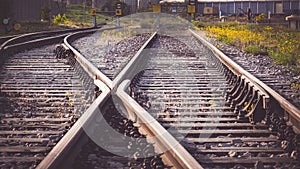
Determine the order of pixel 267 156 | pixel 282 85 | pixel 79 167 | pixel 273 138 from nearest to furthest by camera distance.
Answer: pixel 79 167 < pixel 267 156 < pixel 273 138 < pixel 282 85

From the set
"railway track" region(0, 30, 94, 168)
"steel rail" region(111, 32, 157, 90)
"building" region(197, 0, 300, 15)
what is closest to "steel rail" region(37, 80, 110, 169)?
"railway track" region(0, 30, 94, 168)

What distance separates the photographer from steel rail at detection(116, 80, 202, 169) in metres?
3.27

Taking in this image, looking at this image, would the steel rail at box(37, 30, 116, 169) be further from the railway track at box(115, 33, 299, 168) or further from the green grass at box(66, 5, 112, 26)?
the green grass at box(66, 5, 112, 26)

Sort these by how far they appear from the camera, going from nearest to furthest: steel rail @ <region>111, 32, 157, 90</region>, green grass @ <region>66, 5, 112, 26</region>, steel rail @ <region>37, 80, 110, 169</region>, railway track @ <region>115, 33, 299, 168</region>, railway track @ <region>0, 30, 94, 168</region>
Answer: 1. steel rail @ <region>37, 80, 110, 169</region>
2. railway track @ <region>115, 33, 299, 168</region>
3. railway track @ <region>0, 30, 94, 168</region>
4. steel rail @ <region>111, 32, 157, 90</region>
5. green grass @ <region>66, 5, 112, 26</region>

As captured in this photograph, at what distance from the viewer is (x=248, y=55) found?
10969mm

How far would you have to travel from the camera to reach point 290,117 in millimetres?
4523

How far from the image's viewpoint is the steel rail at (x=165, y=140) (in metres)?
3.27

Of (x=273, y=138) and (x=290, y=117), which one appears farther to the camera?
(x=290, y=117)

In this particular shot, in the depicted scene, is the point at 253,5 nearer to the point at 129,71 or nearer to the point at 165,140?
the point at 129,71

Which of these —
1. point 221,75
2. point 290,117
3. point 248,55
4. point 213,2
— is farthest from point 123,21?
point 290,117

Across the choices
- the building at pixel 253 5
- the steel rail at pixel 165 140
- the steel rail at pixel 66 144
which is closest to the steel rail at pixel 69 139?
the steel rail at pixel 66 144

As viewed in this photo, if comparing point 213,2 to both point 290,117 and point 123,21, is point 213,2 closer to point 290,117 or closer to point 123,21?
point 123,21

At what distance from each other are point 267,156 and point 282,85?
3.08 m

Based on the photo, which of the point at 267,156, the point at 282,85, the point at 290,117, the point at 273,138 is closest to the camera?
the point at 267,156
